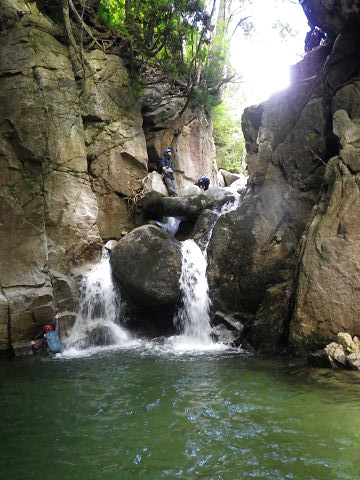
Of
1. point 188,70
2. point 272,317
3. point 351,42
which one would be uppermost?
point 188,70


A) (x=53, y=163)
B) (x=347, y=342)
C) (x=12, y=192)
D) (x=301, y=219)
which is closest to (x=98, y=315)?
(x=12, y=192)

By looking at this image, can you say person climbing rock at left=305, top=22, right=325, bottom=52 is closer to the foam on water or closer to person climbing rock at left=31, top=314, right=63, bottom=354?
the foam on water

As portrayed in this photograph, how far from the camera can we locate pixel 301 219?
9445 millimetres

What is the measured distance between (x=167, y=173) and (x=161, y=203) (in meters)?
1.82

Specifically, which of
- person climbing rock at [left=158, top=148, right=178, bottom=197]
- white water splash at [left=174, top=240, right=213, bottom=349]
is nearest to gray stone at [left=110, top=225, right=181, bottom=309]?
white water splash at [left=174, top=240, right=213, bottom=349]

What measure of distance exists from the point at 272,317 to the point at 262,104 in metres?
6.59

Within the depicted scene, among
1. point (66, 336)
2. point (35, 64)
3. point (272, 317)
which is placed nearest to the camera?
point (272, 317)

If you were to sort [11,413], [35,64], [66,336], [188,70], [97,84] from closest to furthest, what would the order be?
[11,413] < [66,336] < [35,64] < [97,84] < [188,70]

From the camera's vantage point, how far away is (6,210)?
10719 millimetres

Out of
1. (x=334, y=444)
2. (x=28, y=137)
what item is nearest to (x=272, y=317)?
(x=334, y=444)

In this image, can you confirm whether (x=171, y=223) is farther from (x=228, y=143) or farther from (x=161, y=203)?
(x=228, y=143)

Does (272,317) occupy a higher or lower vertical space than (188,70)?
lower

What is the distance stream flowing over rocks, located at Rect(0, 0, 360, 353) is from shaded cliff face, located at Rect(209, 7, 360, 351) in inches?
1.1

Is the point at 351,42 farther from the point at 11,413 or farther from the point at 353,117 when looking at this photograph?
the point at 11,413
